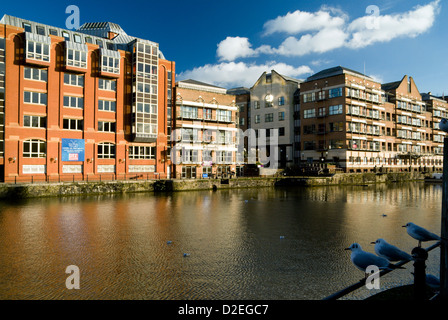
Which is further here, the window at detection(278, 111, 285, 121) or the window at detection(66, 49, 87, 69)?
the window at detection(278, 111, 285, 121)

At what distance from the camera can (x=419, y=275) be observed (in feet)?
12.8

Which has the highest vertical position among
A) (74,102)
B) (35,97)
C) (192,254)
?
(35,97)

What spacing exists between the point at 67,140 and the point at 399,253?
44559 mm

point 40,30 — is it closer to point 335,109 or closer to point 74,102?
point 74,102

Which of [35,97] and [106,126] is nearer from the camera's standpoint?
[35,97]

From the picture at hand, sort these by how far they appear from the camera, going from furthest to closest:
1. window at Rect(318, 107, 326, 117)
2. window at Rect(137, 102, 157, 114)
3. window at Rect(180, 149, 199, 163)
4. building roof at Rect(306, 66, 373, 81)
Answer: window at Rect(318, 107, 326, 117) → building roof at Rect(306, 66, 373, 81) → window at Rect(180, 149, 199, 163) → window at Rect(137, 102, 157, 114)

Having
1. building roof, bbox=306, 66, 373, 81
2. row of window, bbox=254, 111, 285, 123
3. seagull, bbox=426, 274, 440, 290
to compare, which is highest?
building roof, bbox=306, 66, 373, 81

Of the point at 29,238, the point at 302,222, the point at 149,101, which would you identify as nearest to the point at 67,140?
the point at 149,101

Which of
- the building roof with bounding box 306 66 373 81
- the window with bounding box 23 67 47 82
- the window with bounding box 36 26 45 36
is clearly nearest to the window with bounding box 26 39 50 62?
the window with bounding box 23 67 47 82

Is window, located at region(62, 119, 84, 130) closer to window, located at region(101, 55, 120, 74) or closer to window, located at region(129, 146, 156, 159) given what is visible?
window, located at region(129, 146, 156, 159)

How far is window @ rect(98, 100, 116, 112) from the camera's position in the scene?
151 feet

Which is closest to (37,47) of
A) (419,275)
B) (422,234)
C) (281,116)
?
(422,234)

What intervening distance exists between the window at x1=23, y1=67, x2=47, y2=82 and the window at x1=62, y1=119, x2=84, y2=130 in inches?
231

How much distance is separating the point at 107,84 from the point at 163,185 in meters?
17.2
